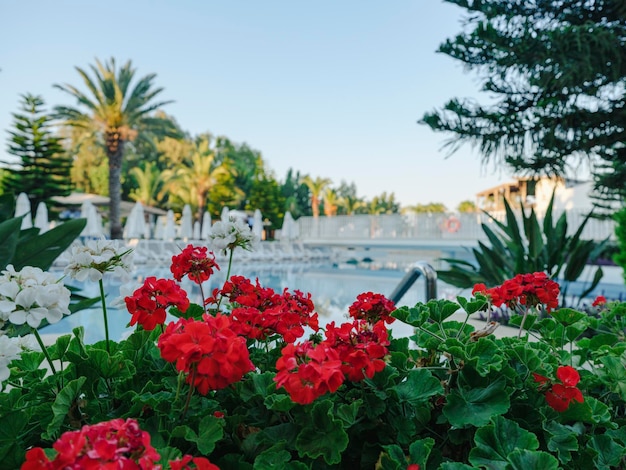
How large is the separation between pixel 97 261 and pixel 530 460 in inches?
32.1

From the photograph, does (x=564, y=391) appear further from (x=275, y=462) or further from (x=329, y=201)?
(x=329, y=201)

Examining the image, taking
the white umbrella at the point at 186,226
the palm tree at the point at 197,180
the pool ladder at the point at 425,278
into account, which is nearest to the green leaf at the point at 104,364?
the pool ladder at the point at 425,278

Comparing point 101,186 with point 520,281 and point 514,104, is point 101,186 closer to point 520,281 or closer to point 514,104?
point 514,104

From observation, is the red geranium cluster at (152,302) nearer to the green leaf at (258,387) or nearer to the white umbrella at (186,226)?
the green leaf at (258,387)

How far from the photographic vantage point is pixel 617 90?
4.95m

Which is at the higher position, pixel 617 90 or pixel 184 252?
pixel 617 90

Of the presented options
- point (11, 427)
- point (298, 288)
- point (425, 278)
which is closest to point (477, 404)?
point (11, 427)

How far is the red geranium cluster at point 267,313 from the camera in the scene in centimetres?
90

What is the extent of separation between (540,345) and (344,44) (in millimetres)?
24213

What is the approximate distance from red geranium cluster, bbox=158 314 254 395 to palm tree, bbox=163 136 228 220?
90.3ft

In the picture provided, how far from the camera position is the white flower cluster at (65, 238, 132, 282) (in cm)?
93

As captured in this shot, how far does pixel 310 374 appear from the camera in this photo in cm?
63

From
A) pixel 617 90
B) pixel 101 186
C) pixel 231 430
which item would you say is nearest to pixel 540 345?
pixel 231 430

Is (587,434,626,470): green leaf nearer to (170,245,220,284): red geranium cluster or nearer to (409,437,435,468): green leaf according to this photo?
(409,437,435,468): green leaf
